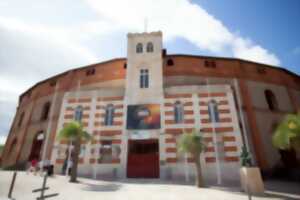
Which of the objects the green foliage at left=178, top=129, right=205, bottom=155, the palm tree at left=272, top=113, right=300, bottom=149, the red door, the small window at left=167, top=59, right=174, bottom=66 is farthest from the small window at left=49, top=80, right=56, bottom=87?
the palm tree at left=272, top=113, right=300, bottom=149

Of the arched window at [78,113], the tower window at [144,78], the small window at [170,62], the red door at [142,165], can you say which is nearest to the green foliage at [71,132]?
the red door at [142,165]

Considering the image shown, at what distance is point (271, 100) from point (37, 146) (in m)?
32.6

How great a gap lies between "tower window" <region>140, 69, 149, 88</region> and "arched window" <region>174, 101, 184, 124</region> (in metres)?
3.77

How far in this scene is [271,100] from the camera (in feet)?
84.8

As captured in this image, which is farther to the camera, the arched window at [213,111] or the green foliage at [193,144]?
the arched window at [213,111]

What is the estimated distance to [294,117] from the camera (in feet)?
34.3

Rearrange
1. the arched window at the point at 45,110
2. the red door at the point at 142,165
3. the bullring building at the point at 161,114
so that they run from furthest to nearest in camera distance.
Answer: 1. the arched window at the point at 45,110
2. the bullring building at the point at 161,114
3. the red door at the point at 142,165

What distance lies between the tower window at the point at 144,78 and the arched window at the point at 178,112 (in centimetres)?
377

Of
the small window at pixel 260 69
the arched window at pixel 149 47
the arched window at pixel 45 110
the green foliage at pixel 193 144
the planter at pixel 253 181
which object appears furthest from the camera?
the arched window at pixel 45 110

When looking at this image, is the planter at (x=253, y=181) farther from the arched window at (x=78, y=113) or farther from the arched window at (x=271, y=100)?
the arched window at (x=271, y=100)

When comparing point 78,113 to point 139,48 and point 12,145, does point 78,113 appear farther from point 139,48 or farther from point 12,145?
point 12,145

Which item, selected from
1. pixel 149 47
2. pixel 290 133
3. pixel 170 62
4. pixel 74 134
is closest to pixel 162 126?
pixel 74 134

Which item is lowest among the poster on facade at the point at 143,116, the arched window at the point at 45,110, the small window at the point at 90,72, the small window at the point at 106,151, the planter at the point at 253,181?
the planter at the point at 253,181

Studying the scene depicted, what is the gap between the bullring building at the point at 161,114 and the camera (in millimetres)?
16812
